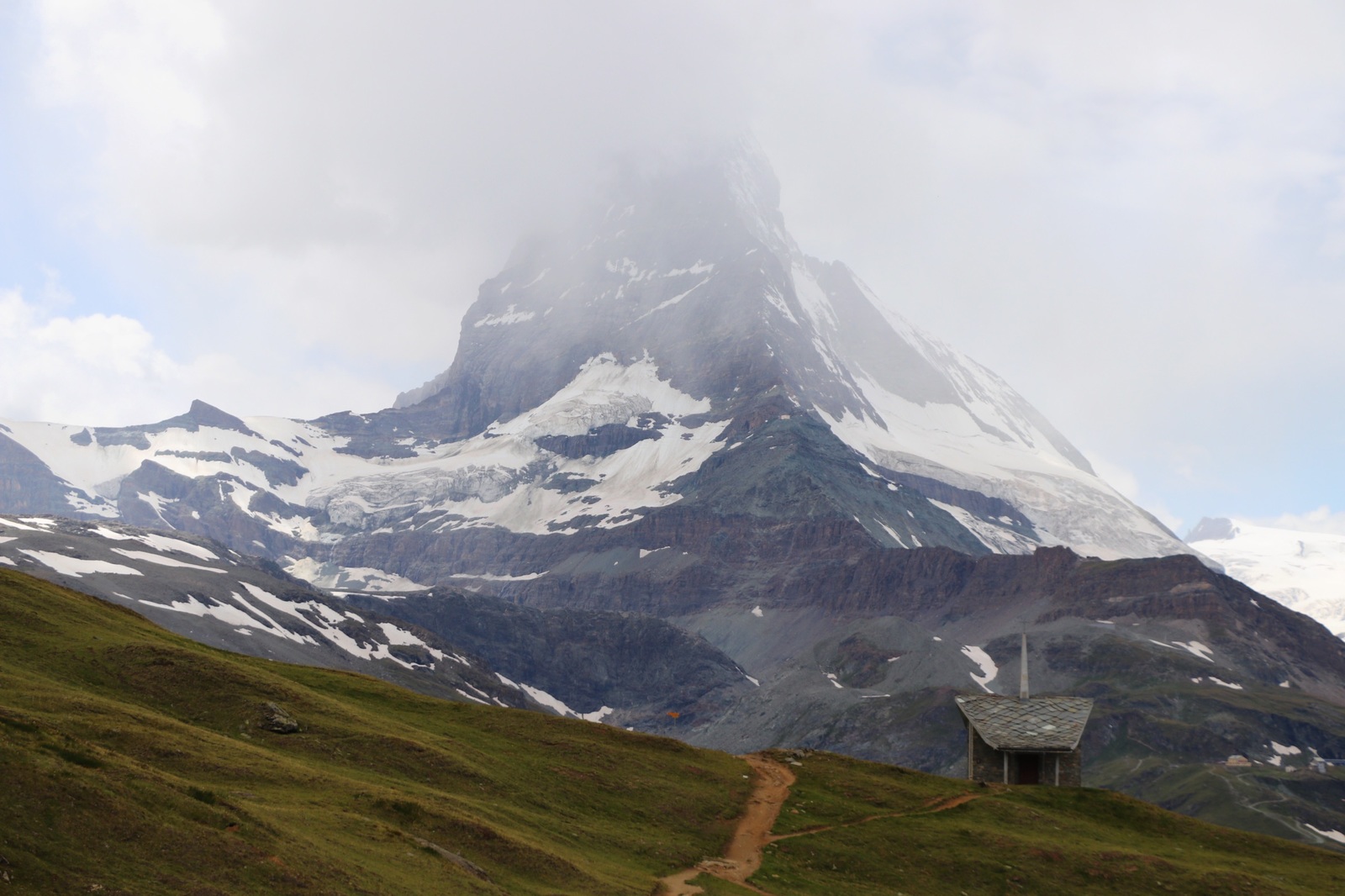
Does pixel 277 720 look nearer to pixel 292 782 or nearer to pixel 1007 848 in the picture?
pixel 292 782

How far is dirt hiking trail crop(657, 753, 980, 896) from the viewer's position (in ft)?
149

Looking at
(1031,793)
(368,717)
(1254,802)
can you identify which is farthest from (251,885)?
(1254,802)

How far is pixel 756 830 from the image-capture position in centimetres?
5469

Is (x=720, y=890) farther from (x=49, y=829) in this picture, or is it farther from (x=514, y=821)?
(x=49, y=829)

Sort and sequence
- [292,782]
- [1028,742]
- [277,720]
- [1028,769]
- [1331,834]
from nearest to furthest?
[292,782] → [277,720] → [1028,742] → [1028,769] → [1331,834]

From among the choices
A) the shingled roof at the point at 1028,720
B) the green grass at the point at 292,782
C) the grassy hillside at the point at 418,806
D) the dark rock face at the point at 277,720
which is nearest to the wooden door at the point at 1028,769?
the shingled roof at the point at 1028,720

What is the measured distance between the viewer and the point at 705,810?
55.8m

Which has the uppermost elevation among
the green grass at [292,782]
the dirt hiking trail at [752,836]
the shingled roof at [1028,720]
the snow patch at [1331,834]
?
the shingled roof at [1028,720]

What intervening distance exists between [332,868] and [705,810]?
85.2 ft

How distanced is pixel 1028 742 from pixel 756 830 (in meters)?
21.6

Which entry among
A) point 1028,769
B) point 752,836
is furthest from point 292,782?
point 1028,769

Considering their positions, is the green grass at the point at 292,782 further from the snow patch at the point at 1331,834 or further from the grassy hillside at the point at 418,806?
the snow patch at the point at 1331,834

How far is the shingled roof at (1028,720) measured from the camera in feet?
224

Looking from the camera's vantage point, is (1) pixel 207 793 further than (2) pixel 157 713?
No
